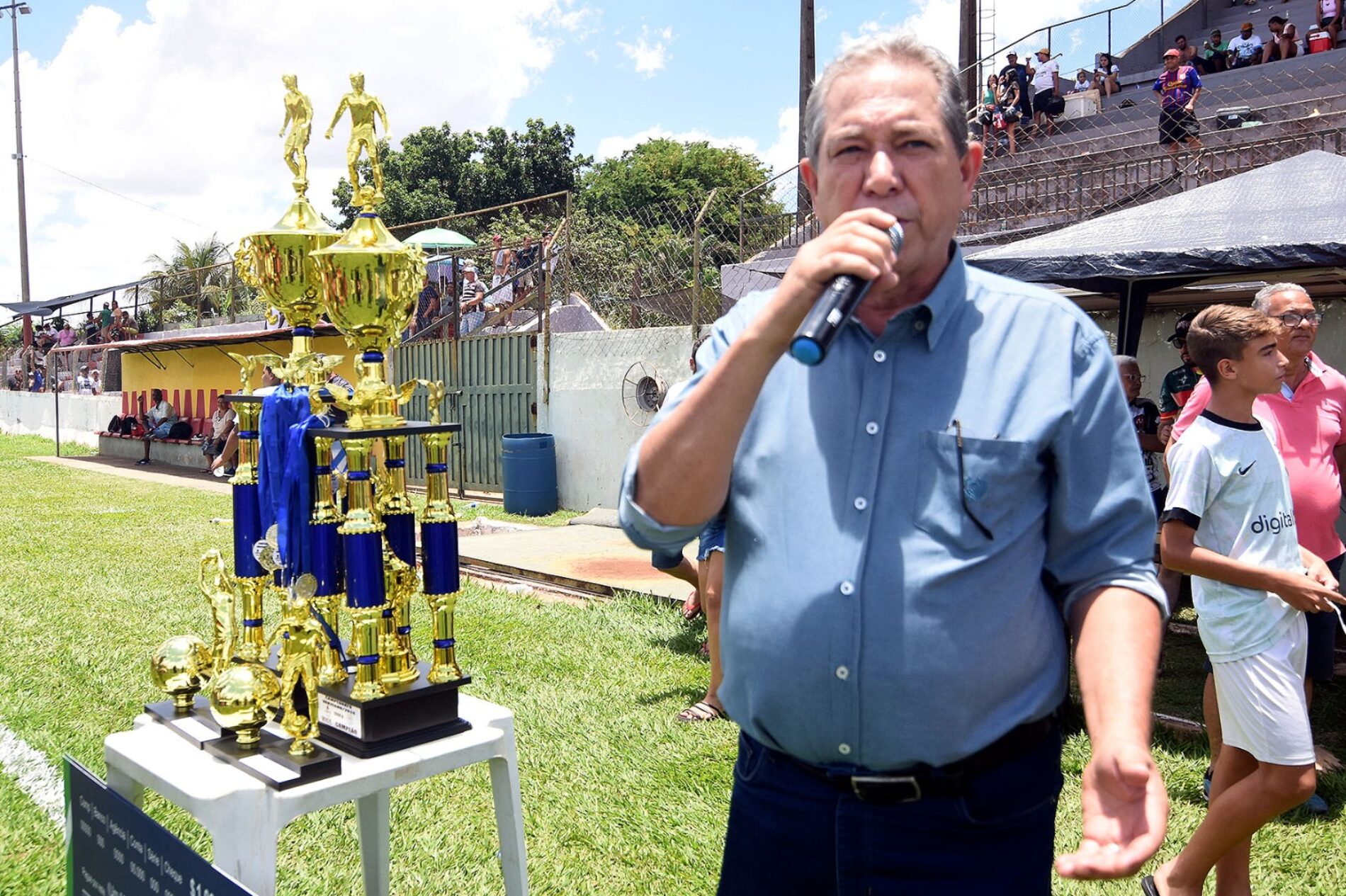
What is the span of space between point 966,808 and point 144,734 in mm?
2042

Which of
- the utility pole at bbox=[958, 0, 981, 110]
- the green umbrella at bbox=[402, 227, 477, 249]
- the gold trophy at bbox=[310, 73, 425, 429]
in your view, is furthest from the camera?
the utility pole at bbox=[958, 0, 981, 110]

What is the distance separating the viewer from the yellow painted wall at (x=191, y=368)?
2045 centimetres

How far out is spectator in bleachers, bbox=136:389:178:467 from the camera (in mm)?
21906

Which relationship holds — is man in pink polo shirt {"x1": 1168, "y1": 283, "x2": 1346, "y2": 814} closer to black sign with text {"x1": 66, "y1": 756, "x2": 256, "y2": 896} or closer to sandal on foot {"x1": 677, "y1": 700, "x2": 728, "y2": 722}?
sandal on foot {"x1": 677, "y1": 700, "x2": 728, "y2": 722}

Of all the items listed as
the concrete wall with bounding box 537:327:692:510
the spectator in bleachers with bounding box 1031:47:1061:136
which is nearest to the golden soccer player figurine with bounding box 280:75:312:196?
the concrete wall with bounding box 537:327:692:510

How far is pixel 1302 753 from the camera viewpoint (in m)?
3.14

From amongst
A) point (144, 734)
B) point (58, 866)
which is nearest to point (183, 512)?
point (58, 866)

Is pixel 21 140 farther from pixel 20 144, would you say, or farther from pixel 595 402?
pixel 595 402

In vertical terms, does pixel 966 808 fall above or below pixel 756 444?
below

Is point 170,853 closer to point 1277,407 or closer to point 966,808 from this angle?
point 966,808

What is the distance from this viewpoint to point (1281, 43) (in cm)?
1845

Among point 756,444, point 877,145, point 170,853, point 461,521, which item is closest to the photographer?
point 877,145

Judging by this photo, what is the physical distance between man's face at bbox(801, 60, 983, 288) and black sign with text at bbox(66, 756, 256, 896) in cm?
164

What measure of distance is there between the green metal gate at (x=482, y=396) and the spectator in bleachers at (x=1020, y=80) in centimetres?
1000
